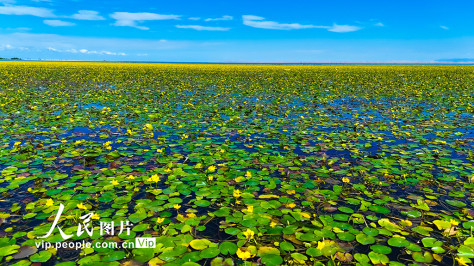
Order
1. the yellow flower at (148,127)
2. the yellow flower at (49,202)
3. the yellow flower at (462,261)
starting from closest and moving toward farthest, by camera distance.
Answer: the yellow flower at (462,261) < the yellow flower at (49,202) < the yellow flower at (148,127)

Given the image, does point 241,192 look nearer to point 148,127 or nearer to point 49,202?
point 49,202

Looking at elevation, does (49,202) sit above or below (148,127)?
below

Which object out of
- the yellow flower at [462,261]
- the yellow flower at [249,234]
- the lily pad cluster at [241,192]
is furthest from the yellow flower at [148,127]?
the yellow flower at [462,261]

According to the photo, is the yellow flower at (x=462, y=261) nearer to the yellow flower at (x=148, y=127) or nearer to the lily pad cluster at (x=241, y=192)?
the lily pad cluster at (x=241, y=192)

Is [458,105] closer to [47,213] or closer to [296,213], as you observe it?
[296,213]

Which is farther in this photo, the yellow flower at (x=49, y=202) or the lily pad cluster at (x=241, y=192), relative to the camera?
the yellow flower at (x=49, y=202)

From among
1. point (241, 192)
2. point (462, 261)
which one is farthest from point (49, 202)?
point (462, 261)

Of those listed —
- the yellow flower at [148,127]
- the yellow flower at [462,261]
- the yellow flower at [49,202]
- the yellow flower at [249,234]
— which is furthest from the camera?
the yellow flower at [148,127]

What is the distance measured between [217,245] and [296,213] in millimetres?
1102

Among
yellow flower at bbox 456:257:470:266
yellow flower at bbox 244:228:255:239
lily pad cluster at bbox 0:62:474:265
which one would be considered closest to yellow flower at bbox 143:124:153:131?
lily pad cluster at bbox 0:62:474:265

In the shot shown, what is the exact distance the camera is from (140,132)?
7.07 metres

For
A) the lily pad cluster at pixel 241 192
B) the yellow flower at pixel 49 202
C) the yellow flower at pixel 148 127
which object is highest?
the yellow flower at pixel 148 127

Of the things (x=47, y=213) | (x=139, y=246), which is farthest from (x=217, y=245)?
(x=47, y=213)

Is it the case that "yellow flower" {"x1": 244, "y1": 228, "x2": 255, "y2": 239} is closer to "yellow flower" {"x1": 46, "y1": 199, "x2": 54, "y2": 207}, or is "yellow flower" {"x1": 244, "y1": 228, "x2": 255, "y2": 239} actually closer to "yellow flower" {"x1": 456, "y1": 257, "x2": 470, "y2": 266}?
"yellow flower" {"x1": 456, "y1": 257, "x2": 470, "y2": 266}
